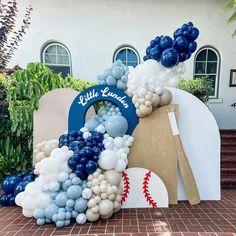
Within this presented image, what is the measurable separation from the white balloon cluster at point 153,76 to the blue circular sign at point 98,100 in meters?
0.20

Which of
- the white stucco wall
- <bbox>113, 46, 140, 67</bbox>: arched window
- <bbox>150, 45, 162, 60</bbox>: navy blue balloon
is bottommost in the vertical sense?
<bbox>150, 45, 162, 60</bbox>: navy blue balloon

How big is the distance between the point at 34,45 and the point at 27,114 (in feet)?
11.3

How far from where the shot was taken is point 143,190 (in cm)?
296

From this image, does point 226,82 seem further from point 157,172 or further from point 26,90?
point 26,90

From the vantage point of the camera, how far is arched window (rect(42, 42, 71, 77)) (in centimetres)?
610

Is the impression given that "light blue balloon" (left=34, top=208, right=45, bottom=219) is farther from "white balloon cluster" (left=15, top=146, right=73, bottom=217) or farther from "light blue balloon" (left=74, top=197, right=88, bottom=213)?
"light blue balloon" (left=74, top=197, right=88, bottom=213)

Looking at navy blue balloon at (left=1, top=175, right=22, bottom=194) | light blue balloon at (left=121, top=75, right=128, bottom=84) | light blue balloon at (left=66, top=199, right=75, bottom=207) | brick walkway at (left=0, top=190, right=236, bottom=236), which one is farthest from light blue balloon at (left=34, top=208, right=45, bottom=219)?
light blue balloon at (left=121, top=75, right=128, bottom=84)

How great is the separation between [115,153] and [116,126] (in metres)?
0.40

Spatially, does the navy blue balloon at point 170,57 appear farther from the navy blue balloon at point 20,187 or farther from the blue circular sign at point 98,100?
the navy blue balloon at point 20,187

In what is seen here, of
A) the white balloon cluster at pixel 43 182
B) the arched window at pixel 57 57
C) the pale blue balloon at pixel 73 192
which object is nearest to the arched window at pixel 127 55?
the arched window at pixel 57 57

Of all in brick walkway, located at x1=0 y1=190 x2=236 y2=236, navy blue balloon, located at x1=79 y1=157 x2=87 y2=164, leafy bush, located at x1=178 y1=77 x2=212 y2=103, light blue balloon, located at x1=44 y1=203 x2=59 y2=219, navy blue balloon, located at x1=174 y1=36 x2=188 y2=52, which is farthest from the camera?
leafy bush, located at x1=178 y1=77 x2=212 y2=103

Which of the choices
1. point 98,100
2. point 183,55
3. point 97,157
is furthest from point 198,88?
point 97,157

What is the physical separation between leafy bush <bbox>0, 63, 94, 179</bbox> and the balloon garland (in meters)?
0.75

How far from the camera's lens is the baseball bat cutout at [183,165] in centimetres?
307
